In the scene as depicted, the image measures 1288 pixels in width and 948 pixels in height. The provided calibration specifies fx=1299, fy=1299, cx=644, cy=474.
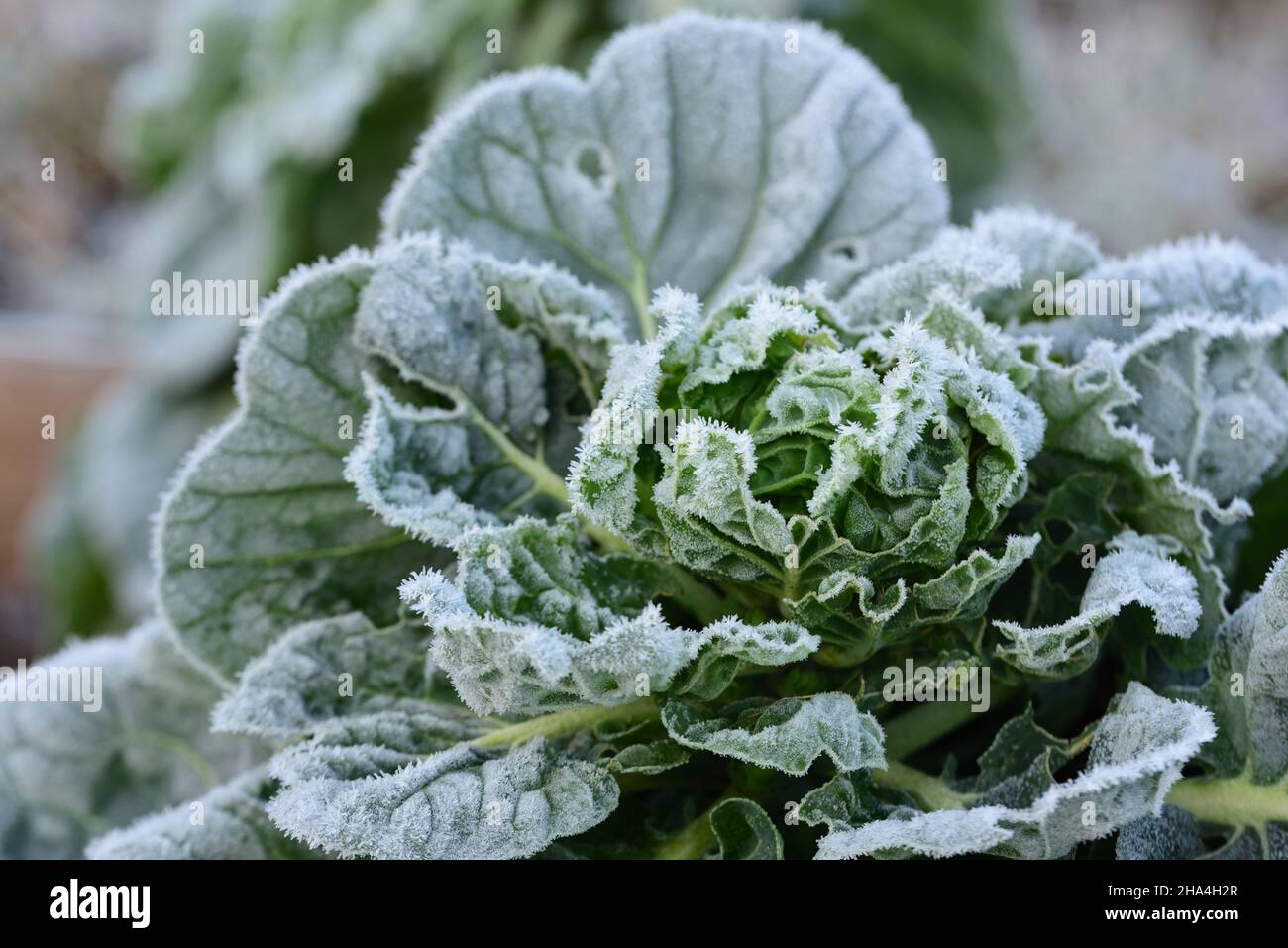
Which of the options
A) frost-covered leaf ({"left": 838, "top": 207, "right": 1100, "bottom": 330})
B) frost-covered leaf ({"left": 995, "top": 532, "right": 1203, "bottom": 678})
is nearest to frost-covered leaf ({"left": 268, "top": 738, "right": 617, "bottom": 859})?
frost-covered leaf ({"left": 995, "top": 532, "right": 1203, "bottom": 678})

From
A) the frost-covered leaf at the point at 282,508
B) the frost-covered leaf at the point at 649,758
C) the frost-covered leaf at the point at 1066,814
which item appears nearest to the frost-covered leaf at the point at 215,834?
the frost-covered leaf at the point at 282,508

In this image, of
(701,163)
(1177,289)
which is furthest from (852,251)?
(1177,289)

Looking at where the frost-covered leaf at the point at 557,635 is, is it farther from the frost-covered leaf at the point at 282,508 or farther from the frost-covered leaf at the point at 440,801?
the frost-covered leaf at the point at 282,508

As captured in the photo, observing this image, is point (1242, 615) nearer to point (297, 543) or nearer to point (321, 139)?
point (297, 543)

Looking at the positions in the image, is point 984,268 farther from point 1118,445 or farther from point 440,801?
point 440,801

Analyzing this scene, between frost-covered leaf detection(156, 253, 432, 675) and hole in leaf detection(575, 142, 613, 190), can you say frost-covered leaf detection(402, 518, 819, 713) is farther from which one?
hole in leaf detection(575, 142, 613, 190)
